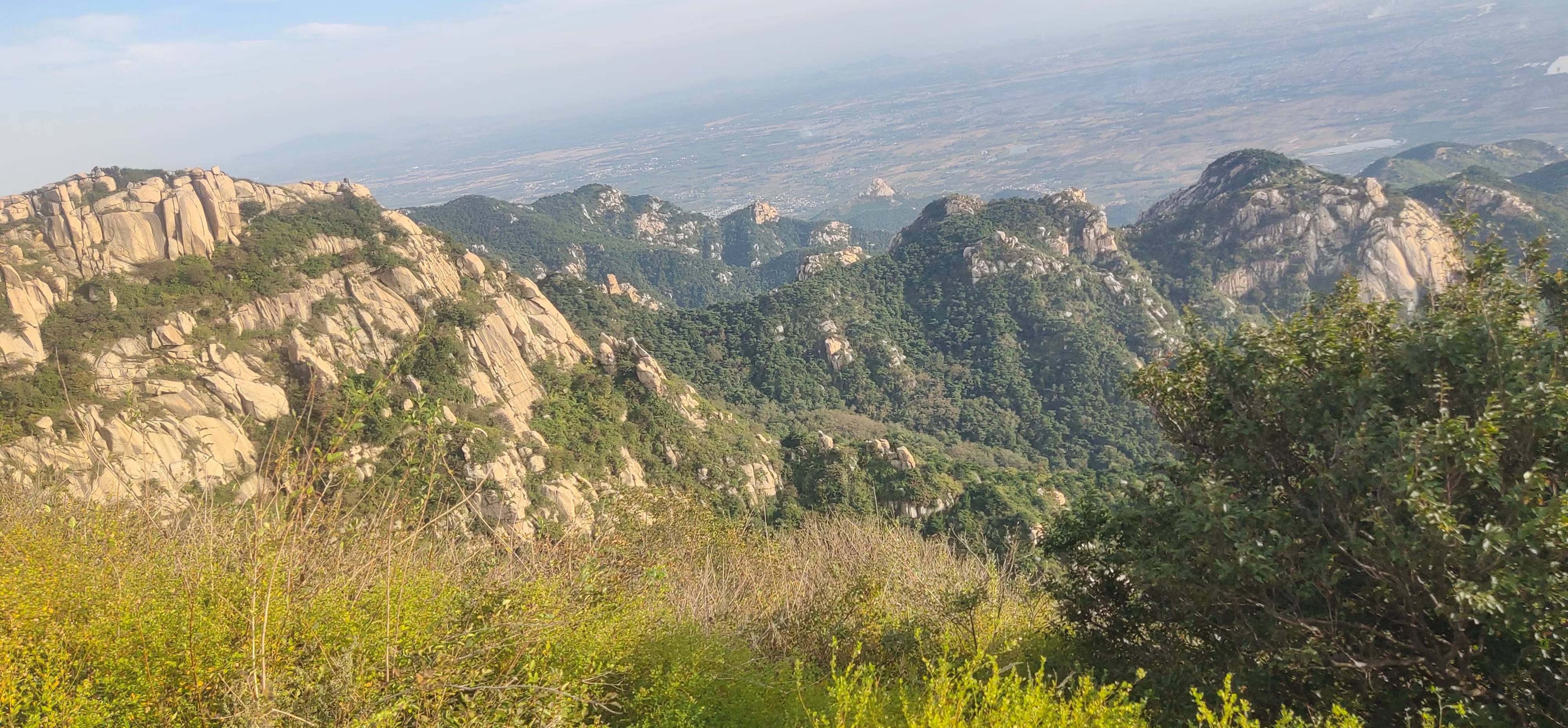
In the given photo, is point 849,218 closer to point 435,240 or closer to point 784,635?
point 435,240

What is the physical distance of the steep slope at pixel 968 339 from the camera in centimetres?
5691

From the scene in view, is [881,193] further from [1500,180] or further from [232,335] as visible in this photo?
[232,335]

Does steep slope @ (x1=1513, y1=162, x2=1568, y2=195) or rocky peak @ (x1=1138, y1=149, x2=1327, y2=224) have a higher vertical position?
rocky peak @ (x1=1138, y1=149, x2=1327, y2=224)

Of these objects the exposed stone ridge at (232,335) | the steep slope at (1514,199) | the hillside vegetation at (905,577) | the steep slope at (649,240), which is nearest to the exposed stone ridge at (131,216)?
the exposed stone ridge at (232,335)

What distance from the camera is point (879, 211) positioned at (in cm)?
18075

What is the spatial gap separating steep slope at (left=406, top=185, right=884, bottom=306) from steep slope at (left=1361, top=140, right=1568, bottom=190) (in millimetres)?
76717

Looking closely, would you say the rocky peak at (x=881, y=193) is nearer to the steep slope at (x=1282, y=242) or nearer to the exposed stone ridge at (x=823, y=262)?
the exposed stone ridge at (x=823, y=262)

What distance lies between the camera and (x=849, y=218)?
179 m

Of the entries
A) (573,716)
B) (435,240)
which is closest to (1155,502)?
(573,716)

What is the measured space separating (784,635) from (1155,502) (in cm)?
488

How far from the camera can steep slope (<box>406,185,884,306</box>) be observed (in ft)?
332

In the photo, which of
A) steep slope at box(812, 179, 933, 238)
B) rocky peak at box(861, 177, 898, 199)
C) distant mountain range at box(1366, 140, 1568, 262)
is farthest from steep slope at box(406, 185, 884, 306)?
distant mountain range at box(1366, 140, 1568, 262)

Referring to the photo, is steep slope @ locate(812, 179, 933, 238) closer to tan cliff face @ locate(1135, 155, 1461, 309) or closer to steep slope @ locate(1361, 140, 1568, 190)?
steep slope @ locate(1361, 140, 1568, 190)

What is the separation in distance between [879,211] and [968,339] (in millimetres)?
119848
